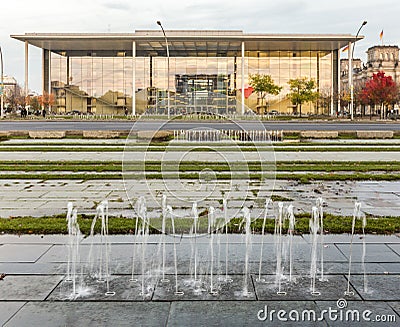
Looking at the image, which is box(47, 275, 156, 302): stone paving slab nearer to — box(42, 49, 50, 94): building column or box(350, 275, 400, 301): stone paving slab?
box(350, 275, 400, 301): stone paving slab

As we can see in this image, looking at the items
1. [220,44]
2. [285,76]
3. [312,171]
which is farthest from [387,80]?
[312,171]

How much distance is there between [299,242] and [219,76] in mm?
74716

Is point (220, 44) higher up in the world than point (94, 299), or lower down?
higher up

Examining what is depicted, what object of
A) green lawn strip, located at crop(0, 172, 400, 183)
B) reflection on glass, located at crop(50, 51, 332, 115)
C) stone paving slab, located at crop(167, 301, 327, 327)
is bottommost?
stone paving slab, located at crop(167, 301, 327, 327)

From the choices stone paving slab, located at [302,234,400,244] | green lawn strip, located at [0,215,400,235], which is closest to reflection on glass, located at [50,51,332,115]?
green lawn strip, located at [0,215,400,235]

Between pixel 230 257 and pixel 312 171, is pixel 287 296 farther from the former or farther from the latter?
pixel 312 171

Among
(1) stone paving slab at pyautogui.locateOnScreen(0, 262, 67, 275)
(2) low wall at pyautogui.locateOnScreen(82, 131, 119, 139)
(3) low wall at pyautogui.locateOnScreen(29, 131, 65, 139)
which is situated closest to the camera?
(1) stone paving slab at pyautogui.locateOnScreen(0, 262, 67, 275)

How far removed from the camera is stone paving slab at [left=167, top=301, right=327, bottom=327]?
14.0 feet

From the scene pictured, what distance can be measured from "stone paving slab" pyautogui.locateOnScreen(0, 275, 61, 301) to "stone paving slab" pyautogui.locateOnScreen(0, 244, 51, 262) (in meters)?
0.71

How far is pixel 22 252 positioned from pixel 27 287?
1448 millimetres

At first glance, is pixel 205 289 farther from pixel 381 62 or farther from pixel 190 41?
pixel 381 62

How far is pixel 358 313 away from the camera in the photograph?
4492 mm

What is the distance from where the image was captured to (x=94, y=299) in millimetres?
4910

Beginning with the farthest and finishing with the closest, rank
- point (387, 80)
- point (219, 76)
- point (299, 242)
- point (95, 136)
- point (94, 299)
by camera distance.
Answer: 1. point (219, 76)
2. point (387, 80)
3. point (95, 136)
4. point (299, 242)
5. point (94, 299)
